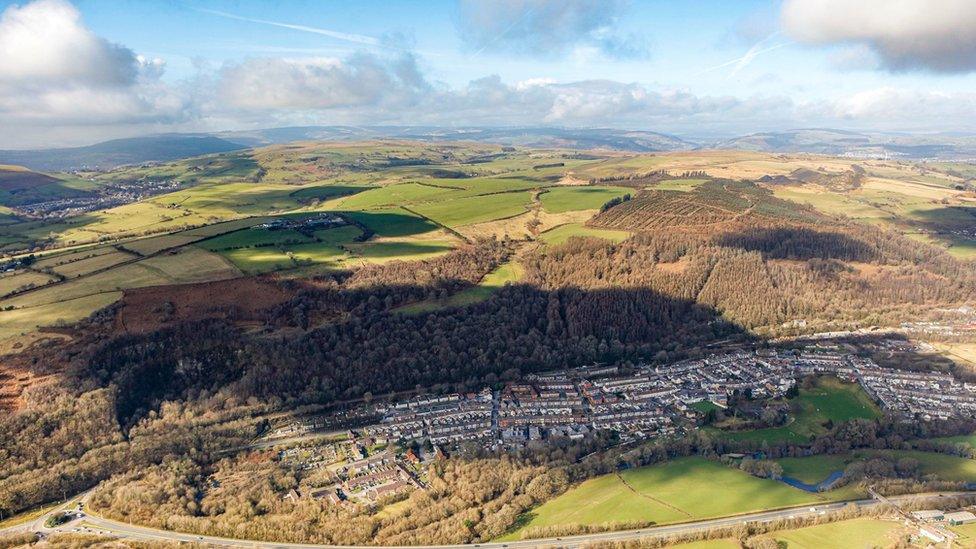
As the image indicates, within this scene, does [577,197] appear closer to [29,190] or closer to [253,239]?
[253,239]

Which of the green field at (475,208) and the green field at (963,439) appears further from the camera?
the green field at (475,208)

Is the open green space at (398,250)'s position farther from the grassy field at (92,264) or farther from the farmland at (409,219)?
→ the grassy field at (92,264)

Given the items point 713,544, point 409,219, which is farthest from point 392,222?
point 713,544

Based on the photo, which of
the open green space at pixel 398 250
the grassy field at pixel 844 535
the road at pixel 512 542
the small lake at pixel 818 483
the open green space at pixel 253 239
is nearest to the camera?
the grassy field at pixel 844 535

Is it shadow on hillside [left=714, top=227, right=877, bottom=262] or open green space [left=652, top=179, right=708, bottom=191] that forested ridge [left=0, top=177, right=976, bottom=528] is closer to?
shadow on hillside [left=714, top=227, right=877, bottom=262]

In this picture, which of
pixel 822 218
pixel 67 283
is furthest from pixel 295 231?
pixel 822 218

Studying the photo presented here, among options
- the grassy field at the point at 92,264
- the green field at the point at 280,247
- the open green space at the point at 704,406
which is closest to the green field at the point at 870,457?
the open green space at the point at 704,406

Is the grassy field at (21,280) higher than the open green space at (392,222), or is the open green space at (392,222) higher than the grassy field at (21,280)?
the open green space at (392,222)

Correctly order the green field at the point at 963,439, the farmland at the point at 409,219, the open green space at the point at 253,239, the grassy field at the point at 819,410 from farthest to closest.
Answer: the open green space at the point at 253,239 → the farmland at the point at 409,219 → the grassy field at the point at 819,410 → the green field at the point at 963,439

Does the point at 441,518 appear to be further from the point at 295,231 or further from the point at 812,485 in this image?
the point at 295,231
